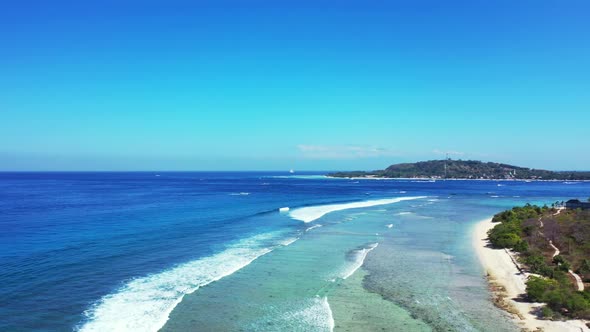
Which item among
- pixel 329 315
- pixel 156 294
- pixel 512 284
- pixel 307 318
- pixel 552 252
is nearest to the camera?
pixel 307 318

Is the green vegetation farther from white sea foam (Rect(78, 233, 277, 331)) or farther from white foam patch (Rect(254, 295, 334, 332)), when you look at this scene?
white sea foam (Rect(78, 233, 277, 331))

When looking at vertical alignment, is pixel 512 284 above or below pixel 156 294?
above

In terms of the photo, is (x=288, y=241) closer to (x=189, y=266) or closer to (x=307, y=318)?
(x=189, y=266)

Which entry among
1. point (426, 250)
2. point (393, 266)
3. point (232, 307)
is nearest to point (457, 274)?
point (393, 266)

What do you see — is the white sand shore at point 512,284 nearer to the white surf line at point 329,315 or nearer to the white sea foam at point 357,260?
the white surf line at point 329,315

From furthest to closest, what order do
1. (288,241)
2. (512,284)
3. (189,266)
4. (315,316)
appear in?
(288,241), (189,266), (512,284), (315,316)

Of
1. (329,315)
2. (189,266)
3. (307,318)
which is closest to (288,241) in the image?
(189,266)
